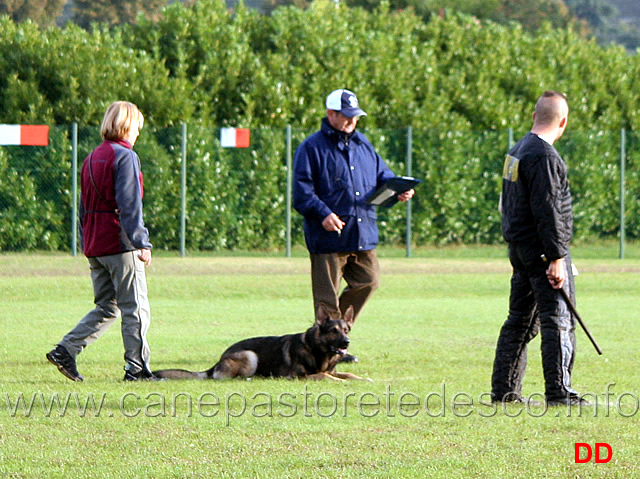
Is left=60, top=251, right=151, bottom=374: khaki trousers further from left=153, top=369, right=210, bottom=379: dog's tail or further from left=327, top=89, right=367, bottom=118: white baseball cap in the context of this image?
left=327, top=89, right=367, bottom=118: white baseball cap

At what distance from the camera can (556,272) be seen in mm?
7359

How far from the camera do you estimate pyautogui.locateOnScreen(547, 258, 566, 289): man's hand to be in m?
7.36

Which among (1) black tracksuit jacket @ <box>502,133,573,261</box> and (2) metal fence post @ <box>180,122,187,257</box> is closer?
(1) black tracksuit jacket @ <box>502,133,573,261</box>

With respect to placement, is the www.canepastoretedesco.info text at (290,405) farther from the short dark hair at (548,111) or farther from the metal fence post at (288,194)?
the metal fence post at (288,194)

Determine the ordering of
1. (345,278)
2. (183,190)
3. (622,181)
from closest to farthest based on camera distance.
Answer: (345,278), (183,190), (622,181)

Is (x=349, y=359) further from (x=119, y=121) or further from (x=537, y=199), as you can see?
(x=537, y=199)

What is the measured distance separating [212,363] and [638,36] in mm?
97613

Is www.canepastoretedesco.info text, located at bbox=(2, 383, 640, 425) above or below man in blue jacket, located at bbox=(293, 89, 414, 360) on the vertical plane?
below

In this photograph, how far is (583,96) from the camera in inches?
1019

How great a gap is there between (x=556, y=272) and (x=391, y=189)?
2315mm

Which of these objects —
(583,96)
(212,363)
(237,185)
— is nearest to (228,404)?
(212,363)

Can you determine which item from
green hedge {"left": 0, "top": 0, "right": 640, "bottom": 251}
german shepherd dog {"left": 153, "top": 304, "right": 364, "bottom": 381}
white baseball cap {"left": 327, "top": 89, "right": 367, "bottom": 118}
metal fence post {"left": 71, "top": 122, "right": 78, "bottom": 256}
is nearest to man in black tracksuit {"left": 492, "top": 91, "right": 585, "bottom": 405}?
german shepherd dog {"left": 153, "top": 304, "right": 364, "bottom": 381}

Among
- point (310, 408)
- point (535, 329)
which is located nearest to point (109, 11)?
point (535, 329)

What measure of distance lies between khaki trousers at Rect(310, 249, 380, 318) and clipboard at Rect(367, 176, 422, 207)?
42 cm
